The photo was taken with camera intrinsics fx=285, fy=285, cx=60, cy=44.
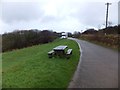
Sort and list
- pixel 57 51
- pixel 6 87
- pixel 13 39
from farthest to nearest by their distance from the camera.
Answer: pixel 13 39 → pixel 57 51 → pixel 6 87

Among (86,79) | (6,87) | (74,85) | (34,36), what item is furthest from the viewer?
(34,36)

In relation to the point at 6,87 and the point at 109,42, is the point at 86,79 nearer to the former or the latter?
the point at 6,87

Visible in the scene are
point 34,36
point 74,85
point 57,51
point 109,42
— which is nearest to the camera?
point 74,85

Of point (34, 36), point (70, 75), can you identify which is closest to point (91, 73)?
point (70, 75)

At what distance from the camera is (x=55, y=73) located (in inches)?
453

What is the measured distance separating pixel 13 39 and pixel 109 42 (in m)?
25.1

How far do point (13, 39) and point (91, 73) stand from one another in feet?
141

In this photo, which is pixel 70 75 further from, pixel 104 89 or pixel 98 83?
pixel 104 89

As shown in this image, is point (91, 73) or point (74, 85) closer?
point (74, 85)

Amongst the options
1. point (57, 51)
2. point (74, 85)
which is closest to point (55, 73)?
point (74, 85)

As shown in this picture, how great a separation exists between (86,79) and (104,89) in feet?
6.15

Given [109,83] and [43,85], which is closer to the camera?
[43,85]

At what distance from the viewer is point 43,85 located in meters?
9.23

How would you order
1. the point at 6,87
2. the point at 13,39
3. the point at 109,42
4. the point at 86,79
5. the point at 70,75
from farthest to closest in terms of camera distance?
1. the point at 13,39
2. the point at 109,42
3. the point at 70,75
4. the point at 86,79
5. the point at 6,87
